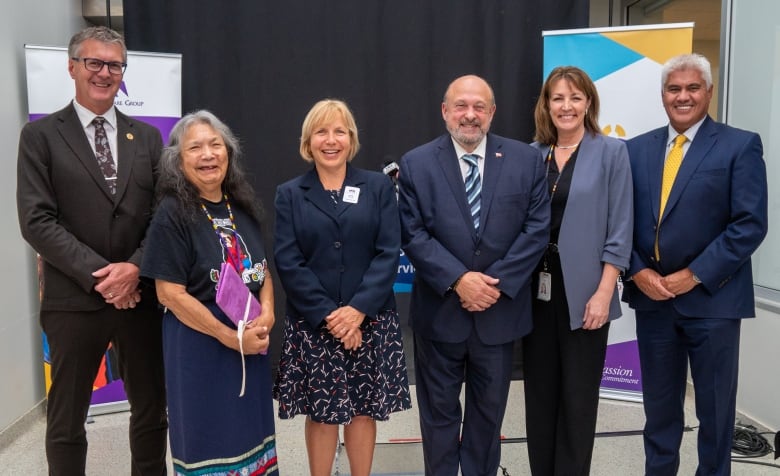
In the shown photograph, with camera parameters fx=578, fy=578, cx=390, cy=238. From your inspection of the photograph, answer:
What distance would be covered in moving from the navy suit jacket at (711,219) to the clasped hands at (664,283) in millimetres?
31

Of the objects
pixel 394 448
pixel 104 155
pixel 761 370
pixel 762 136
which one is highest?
pixel 762 136

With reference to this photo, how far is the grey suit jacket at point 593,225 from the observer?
2125mm

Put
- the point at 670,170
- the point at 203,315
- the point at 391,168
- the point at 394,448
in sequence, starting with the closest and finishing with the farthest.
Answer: the point at 203,315
the point at 670,170
the point at 394,448
the point at 391,168

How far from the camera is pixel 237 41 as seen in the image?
3.73 m

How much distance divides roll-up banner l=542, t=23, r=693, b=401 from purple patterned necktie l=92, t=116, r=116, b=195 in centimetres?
252

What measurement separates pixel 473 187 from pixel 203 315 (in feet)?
3.45

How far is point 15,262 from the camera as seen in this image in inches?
126

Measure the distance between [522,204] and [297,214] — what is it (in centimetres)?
82

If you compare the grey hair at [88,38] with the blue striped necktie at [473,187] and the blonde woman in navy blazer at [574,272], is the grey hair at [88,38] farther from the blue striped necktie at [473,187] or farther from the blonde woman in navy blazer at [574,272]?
the blonde woman in navy blazer at [574,272]

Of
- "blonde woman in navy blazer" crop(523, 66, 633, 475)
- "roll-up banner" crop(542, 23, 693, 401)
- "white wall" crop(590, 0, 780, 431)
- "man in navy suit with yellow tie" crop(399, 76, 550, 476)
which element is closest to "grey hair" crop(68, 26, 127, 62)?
"man in navy suit with yellow tie" crop(399, 76, 550, 476)

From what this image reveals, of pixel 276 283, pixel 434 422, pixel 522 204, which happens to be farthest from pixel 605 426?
pixel 276 283

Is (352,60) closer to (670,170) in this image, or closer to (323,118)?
(323,118)

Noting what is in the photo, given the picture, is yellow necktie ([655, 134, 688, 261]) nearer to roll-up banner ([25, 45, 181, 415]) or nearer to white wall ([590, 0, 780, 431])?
white wall ([590, 0, 780, 431])

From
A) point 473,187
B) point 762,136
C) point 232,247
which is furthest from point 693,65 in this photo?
point 232,247
